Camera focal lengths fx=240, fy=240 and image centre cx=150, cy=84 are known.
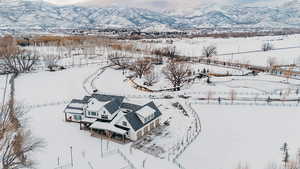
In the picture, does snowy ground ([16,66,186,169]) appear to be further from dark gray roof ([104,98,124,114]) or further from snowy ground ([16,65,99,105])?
dark gray roof ([104,98,124,114])

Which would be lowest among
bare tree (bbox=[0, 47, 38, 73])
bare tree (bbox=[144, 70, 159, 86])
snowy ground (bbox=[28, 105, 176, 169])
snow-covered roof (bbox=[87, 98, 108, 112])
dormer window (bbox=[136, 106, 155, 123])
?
snowy ground (bbox=[28, 105, 176, 169])

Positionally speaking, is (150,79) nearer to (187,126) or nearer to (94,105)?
(187,126)

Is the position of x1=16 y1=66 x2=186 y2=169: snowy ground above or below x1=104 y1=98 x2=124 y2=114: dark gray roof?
below

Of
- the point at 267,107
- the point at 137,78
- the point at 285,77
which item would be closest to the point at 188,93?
the point at 267,107

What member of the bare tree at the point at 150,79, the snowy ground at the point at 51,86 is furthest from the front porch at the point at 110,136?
the bare tree at the point at 150,79

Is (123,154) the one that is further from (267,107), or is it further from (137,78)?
(137,78)

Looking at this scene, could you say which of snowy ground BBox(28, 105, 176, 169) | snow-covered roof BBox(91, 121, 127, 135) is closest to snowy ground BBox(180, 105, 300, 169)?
snowy ground BBox(28, 105, 176, 169)

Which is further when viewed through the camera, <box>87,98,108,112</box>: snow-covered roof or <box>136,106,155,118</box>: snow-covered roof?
<box>87,98,108,112</box>: snow-covered roof
